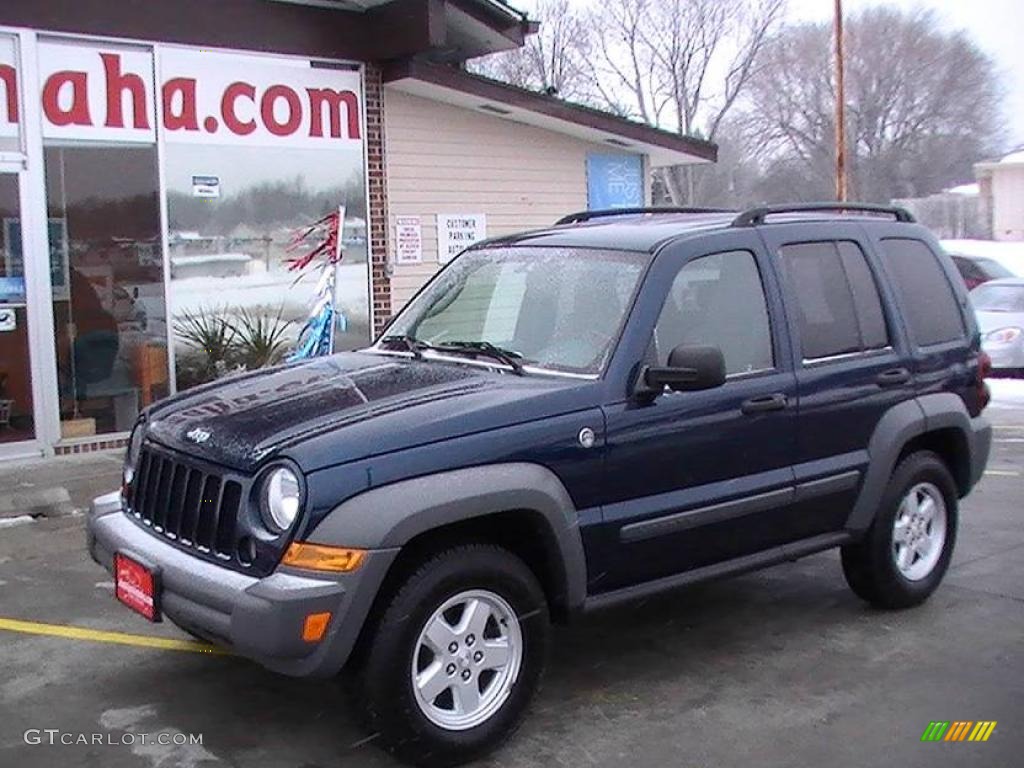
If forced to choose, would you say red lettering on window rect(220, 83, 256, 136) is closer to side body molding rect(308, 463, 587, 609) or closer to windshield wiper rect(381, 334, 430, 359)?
windshield wiper rect(381, 334, 430, 359)

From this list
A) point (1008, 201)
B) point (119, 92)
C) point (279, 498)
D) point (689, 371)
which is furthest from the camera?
point (1008, 201)

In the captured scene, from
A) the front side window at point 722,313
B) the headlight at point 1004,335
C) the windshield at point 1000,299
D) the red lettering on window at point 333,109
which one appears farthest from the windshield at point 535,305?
the windshield at point 1000,299

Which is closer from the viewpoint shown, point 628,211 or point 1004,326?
point 628,211

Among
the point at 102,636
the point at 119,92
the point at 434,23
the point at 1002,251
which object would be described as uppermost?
the point at 434,23

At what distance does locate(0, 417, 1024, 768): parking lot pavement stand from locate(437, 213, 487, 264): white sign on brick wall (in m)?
6.55

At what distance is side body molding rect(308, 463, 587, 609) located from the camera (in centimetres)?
396

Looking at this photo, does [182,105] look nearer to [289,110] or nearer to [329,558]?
[289,110]

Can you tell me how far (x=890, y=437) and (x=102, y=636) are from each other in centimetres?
376

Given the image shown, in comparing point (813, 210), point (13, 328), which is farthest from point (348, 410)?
point (13, 328)

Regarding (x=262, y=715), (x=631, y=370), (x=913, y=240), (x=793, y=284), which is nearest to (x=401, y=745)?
(x=262, y=715)

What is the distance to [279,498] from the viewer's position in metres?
4.05

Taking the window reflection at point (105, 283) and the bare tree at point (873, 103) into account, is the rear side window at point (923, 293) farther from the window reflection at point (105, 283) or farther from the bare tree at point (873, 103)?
the bare tree at point (873, 103)

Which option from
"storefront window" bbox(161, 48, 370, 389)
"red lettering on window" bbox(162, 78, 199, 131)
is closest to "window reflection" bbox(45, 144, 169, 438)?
"storefront window" bbox(161, 48, 370, 389)

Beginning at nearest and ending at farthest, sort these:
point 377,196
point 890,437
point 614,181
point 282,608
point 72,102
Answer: point 282,608 → point 890,437 → point 72,102 → point 377,196 → point 614,181
